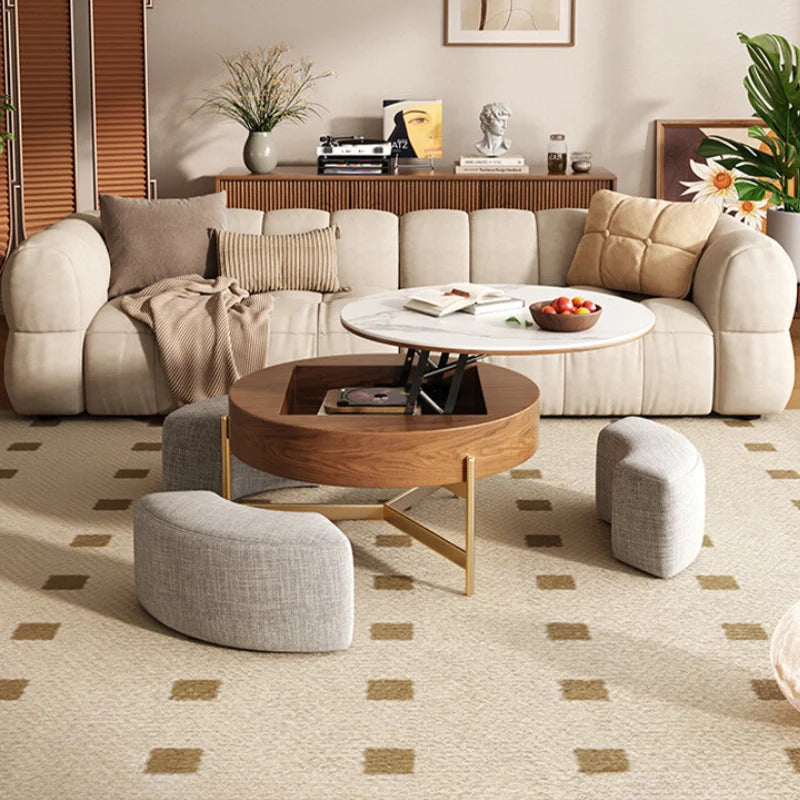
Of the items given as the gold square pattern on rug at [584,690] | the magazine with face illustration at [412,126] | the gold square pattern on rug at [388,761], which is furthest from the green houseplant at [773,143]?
the gold square pattern on rug at [388,761]

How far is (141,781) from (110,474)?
1.91 m

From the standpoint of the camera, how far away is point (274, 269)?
518 centimetres

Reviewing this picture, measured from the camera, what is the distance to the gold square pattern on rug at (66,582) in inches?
131

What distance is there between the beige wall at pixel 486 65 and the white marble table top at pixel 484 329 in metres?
2.94

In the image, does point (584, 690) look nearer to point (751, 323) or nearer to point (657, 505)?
point (657, 505)

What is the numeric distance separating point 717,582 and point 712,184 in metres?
4.01

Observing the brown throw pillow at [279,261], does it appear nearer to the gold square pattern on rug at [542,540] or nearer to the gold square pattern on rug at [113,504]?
the gold square pattern on rug at [113,504]

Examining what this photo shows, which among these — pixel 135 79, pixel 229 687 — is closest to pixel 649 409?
pixel 229 687

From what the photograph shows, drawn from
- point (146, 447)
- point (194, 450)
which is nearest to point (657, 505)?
point (194, 450)

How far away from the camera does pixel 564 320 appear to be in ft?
11.7

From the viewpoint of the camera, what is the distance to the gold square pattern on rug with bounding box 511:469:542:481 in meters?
4.16

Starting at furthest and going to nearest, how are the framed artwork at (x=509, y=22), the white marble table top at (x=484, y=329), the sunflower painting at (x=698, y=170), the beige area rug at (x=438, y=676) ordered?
the sunflower painting at (x=698, y=170) → the framed artwork at (x=509, y=22) → the white marble table top at (x=484, y=329) → the beige area rug at (x=438, y=676)

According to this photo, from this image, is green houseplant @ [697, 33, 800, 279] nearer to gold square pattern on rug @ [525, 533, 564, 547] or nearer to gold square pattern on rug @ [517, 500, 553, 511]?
gold square pattern on rug @ [517, 500, 553, 511]

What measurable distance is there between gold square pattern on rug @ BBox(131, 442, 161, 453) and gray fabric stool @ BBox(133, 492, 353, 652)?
148 centimetres
